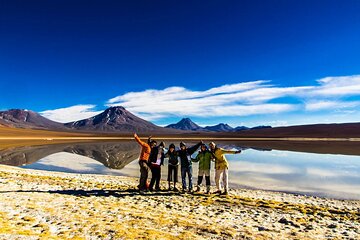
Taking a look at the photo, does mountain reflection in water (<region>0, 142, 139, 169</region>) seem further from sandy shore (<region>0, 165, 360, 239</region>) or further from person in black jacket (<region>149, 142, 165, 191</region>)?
sandy shore (<region>0, 165, 360, 239</region>)

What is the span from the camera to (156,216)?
29.3 feet

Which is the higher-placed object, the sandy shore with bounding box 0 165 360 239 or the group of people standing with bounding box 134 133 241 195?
A: the group of people standing with bounding box 134 133 241 195

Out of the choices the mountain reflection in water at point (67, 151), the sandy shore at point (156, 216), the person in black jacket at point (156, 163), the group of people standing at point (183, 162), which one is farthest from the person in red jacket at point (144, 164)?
the mountain reflection in water at point (67, 151)

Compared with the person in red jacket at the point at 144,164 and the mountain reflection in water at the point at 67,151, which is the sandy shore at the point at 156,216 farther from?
the mountain reflection in water at the point at 67,151

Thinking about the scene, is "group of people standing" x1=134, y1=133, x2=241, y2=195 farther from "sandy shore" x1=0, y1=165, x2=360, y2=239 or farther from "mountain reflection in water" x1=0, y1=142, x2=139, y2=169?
"mountain reflection in water" x1=0, y1=142, x2=139, y2=169

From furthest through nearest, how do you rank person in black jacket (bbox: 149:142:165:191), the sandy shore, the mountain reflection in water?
the mountain reflection in water < person in black jacket (bbox: 149:142:165:191) < the sandy shore

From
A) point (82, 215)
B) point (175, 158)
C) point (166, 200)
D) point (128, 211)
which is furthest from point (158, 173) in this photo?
point (82, 215)

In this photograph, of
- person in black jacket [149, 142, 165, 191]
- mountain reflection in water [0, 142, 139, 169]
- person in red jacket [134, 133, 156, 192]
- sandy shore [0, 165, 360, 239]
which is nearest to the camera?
sandy shore [0, 165, 360, 239]

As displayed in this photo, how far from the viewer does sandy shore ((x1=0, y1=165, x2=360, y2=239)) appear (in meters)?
7.25

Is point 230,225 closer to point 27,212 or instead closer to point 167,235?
point 167,235

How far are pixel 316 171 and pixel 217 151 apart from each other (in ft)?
43.6

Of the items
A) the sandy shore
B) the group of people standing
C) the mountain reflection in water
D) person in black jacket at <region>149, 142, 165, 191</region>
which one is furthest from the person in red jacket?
the mountain reflection in water

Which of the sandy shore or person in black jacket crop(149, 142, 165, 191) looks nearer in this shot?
the sandy shore

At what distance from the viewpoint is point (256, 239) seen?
720 cm
